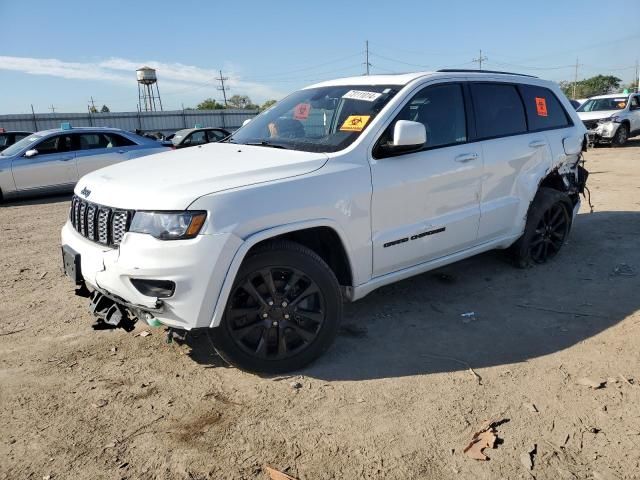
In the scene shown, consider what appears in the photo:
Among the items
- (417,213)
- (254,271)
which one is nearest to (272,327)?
(254,271)

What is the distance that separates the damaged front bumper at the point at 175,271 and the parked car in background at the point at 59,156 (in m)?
8.75

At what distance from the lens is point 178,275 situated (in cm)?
277

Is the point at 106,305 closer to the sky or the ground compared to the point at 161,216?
closer to the ground

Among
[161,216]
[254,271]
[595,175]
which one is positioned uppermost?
[161,216]

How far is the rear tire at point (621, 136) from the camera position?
17156 mm

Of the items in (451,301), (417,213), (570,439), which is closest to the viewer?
(570,439)

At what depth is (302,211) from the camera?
121 inches

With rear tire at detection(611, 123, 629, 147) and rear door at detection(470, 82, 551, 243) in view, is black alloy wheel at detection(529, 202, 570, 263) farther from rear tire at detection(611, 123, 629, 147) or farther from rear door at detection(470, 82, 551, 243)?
rear tire at detection(611, 123, 629, 147)

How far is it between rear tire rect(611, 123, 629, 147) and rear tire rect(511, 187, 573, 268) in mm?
14177

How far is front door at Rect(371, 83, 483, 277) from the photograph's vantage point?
138 inches

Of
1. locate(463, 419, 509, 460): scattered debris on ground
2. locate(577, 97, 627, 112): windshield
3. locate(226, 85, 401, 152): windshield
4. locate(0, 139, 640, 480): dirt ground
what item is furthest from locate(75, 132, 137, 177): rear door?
locate(577, 97, 627, 112): windshield

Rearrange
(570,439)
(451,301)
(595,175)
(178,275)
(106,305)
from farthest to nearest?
(595,175), (451,301), (106,305), (178,275), (570,439)

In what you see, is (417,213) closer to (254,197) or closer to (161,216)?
(254,197)

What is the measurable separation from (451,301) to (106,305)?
107 inches
